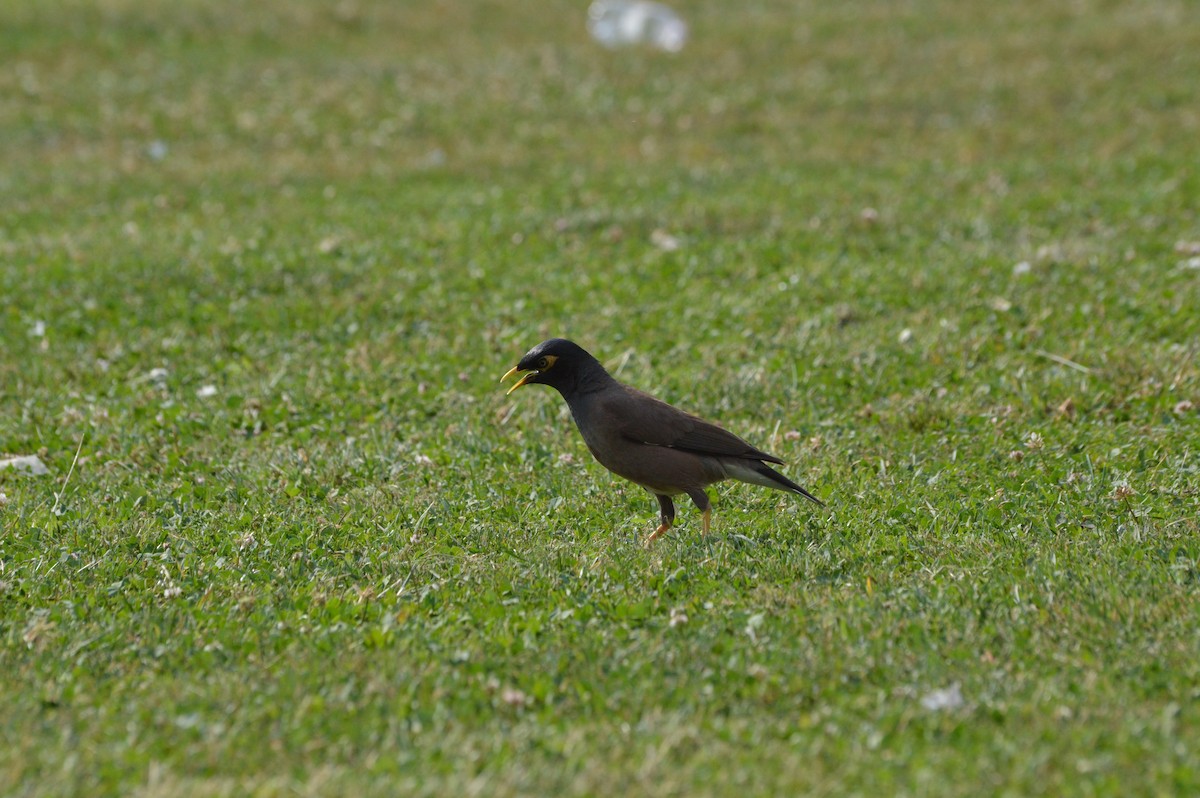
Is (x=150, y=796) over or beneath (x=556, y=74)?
beneath

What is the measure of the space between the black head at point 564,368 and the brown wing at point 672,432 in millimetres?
256

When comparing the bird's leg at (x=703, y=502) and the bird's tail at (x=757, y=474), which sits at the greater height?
the bird's tail at (x=757, y=474)

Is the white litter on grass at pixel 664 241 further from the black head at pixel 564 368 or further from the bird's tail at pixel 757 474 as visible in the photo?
the bird's tail at pixel 757 474

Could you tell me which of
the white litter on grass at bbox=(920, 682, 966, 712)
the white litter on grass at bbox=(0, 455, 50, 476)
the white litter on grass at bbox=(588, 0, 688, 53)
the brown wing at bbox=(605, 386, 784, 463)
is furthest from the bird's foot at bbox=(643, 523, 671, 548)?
the white litter on grass at bbox=(588, 0, 688, 53)

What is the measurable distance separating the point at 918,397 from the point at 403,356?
13.1ft

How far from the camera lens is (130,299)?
36.7ft

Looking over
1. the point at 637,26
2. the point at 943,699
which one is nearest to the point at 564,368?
the point at 943,699

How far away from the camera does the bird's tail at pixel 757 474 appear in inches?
280

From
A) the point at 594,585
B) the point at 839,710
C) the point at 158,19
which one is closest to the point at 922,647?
the point at 839,710

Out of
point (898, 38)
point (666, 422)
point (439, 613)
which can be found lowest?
point (439, 613)

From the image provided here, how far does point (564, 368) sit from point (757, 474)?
128cm

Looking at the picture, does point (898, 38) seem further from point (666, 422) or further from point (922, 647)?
point (922, 647)

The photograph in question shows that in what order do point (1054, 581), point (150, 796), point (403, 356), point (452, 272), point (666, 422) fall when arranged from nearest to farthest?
point (150, 796)
point (1054, 581)
point (666, 422)
point (403, 356)
point (452, 272)

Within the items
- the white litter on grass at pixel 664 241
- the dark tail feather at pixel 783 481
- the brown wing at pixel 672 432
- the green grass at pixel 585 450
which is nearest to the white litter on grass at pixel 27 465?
the green grass at pixel 585 450
